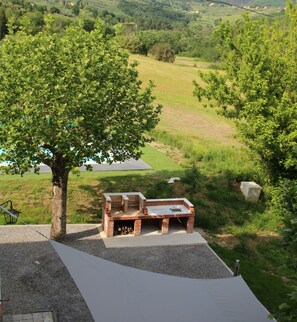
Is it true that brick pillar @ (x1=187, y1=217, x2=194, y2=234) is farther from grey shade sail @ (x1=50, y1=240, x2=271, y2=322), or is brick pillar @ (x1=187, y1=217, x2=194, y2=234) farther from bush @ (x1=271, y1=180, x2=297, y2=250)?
bush @ (x1=271, y1=180, x2=297, y2=250)

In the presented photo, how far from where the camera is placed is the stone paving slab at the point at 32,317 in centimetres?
1067

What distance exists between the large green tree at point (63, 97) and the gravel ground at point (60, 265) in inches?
108

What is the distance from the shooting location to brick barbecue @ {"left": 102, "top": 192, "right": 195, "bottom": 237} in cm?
1576

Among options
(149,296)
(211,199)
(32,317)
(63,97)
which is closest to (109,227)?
(32,317)

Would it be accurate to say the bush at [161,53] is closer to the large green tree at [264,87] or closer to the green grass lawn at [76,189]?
the large green tree at [264,87]

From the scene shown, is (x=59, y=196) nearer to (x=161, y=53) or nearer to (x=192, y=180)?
(x=192, y=180)

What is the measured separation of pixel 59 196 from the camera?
48.3 ft

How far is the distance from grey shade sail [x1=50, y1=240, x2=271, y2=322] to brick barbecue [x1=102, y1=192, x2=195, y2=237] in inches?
256

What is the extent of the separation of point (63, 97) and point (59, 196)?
12.7 ft

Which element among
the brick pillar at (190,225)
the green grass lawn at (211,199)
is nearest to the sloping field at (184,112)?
the green grass lawn at (211,199)

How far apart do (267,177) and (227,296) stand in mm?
12205

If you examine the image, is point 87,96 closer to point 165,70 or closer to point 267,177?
point 267,177

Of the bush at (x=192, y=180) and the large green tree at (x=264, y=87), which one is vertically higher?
the large green tree at (x=264, y=87)

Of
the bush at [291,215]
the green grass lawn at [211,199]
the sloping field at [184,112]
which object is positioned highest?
the bush at [291,215]
